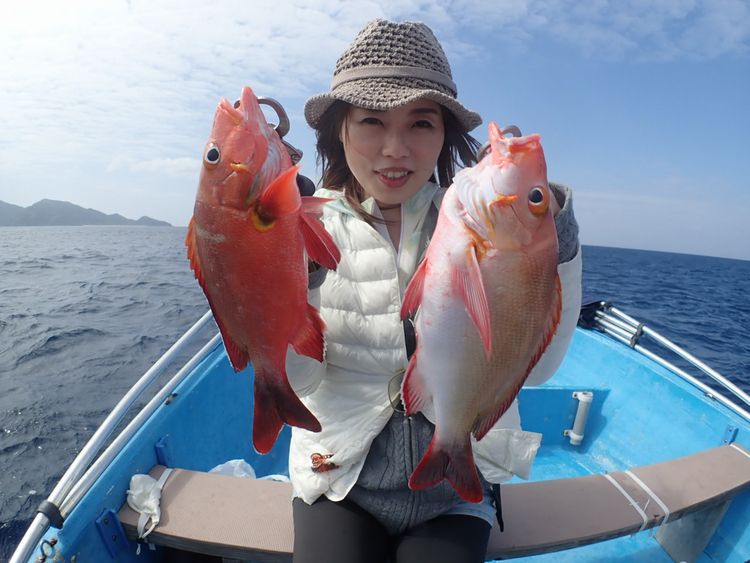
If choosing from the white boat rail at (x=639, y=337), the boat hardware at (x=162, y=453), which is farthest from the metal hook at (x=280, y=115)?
the white boat rail at (x=639, y=337)

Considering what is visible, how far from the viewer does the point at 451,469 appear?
5.23 feet

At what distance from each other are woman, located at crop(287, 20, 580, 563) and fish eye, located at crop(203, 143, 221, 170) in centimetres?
69

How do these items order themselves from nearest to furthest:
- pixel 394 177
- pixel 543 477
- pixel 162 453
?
pixel 394 177, pixel 162 453, pixel 543 477

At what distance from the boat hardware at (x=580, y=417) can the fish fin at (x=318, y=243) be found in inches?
171

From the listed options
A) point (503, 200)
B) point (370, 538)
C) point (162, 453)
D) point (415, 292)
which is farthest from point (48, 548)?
point (503, 200)

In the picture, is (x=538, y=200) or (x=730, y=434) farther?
(x=730, y=434)

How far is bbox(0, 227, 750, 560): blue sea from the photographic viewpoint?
588cm

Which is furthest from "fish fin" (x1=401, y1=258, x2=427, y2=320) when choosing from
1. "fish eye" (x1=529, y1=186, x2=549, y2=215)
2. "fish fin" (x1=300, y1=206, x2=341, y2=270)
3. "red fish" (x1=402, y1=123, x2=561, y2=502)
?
"fish eye" (x1=529, y1=186, x2=549, y2=215)

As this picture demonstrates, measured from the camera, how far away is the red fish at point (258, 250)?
134cm

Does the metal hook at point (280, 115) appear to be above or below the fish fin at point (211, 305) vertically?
above

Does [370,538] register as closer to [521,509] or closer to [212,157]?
[521,509]

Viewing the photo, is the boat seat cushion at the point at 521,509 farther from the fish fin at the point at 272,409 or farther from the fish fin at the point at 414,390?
the fish fin at the point at 414,390

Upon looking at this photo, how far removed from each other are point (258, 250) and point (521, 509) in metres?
2.40

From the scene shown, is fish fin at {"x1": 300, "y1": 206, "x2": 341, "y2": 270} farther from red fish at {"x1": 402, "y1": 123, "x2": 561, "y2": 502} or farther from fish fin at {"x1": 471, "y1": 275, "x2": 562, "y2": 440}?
fish fin at {"x1": 471, "y1": 275, "x2": 562, "y2": 440}
